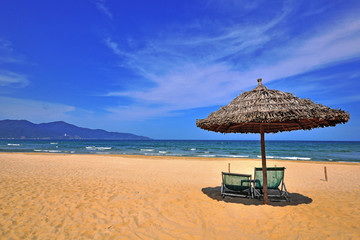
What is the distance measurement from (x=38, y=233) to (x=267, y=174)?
5.33 meters

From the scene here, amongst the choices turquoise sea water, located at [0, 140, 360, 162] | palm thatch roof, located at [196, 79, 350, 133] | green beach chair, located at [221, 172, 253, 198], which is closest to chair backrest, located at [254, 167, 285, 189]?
green beach chair, located at [221, 172, 253, 198]

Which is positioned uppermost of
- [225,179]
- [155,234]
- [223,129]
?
[223,129]

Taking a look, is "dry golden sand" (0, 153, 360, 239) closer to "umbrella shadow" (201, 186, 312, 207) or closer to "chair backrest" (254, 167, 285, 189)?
"umbrella shadow" (201, 186, 312, 207)

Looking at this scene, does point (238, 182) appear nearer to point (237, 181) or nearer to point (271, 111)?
point (237, 181)

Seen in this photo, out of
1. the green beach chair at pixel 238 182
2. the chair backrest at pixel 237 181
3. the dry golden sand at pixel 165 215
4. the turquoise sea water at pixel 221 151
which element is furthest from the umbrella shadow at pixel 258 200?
the turquoise sea water at pixel 221 151

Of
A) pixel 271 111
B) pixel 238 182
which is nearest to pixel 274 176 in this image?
pixel 238 182

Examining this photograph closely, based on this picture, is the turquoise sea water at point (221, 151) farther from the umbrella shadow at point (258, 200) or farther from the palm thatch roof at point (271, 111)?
the palm thatch roof at point (271, 111)

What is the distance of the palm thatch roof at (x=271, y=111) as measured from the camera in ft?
13.2

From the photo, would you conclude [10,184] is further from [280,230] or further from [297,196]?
[297,196]

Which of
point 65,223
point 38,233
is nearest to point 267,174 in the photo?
point 65,223

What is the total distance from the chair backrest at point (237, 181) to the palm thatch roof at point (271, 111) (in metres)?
1.63

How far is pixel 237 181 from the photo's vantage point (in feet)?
17.8

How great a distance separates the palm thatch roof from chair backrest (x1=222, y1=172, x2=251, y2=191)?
163 centimetres

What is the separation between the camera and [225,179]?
5578mm
